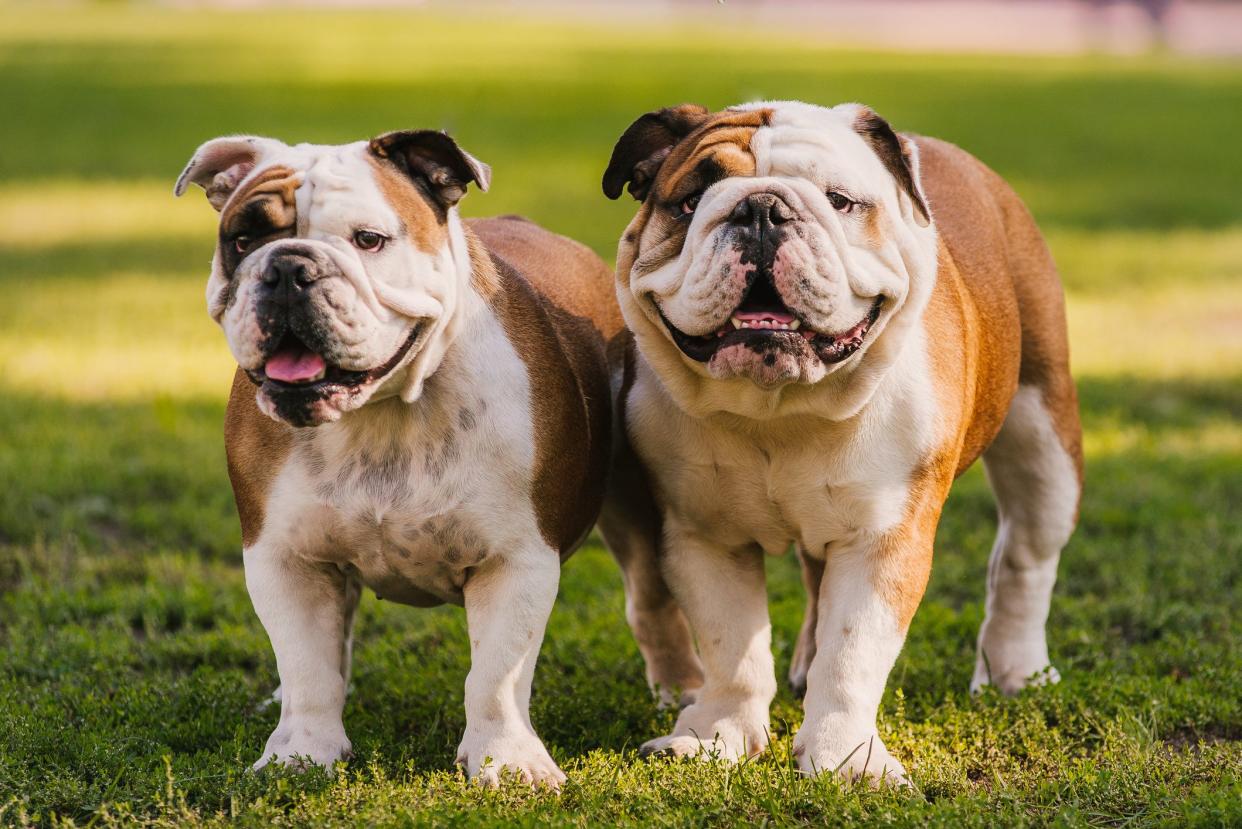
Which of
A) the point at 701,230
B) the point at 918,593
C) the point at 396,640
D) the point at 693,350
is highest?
the point at 701,230

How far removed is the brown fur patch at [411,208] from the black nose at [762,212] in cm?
92

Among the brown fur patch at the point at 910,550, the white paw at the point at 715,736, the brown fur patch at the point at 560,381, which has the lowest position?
the white paw at the point at 715,736

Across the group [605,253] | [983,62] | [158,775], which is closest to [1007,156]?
[605,253]

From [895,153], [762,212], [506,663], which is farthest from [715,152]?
[506,663]

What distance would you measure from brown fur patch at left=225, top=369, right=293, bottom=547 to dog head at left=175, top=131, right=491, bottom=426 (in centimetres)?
35

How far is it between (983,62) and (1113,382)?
2823 centimetres

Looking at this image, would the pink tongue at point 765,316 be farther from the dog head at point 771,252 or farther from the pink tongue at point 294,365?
the pink tongue at point 294,365

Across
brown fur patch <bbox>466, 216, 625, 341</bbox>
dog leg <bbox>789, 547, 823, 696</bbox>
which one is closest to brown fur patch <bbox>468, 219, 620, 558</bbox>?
brown fur patch <bbox>466, 216, 625, 341</bbox>

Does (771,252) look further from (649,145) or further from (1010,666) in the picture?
(1010,666)

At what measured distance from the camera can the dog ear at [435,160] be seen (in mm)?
5031

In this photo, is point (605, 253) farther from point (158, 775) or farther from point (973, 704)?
point (158, 775)

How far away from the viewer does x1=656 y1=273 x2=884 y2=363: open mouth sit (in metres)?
4.82

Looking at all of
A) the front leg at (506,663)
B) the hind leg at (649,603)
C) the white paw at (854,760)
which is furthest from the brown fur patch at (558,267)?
the white paw at (854,760)

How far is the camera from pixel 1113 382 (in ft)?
37.3
